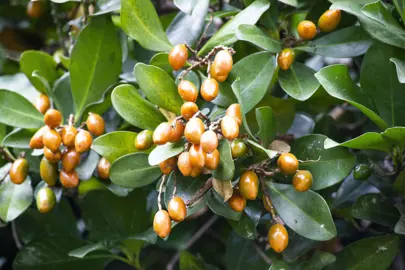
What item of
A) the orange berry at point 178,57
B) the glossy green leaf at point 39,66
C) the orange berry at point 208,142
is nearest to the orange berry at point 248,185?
the orange berry at point 208,142

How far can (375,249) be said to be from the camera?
3.28 ft

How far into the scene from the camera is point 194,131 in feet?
2.57

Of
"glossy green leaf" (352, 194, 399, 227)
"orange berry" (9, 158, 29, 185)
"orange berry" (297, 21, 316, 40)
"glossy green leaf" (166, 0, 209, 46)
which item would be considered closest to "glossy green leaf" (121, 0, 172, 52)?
"glossy green leaf" (166, 0, 209, 46)

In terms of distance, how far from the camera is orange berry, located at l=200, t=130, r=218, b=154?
0.77m

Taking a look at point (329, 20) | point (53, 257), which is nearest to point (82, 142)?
point (53, 257)

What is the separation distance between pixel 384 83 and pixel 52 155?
0.63 meters

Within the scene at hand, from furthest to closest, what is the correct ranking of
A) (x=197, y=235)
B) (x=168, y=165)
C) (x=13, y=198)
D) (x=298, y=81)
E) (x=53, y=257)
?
(x=197, y=235) → (x=53, y=257) → (x=13, y=198) → (x=298, y=81) → (x=168, y=165)

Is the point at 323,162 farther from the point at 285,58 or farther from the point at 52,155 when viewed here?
the point at 52,155

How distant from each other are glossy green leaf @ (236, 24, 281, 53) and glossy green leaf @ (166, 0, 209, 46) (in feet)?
0.35

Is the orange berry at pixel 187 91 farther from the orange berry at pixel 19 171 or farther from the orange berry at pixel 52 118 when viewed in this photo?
the orange berry at pixel 19 171

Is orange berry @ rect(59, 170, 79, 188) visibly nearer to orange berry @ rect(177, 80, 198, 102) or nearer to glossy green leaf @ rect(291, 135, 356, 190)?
orange berry @ rect(177, 80, 198, 102)

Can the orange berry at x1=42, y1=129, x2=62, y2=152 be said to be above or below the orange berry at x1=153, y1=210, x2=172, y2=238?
above

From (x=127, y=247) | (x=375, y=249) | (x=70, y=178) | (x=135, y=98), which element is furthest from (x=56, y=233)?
(x=375, y=249)

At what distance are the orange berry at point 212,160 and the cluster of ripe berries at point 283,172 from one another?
79 millimetres
